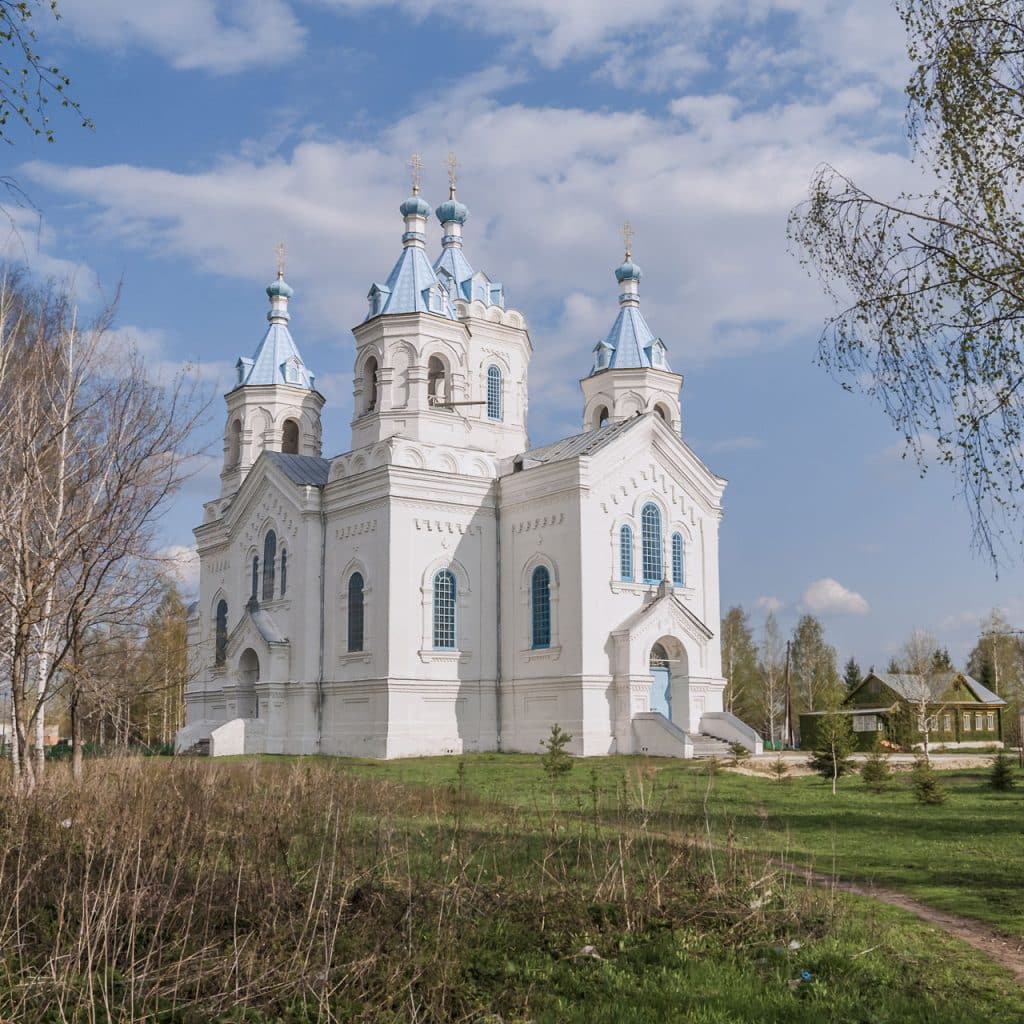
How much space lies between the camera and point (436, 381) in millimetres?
29812

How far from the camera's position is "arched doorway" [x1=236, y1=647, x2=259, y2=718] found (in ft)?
98.1

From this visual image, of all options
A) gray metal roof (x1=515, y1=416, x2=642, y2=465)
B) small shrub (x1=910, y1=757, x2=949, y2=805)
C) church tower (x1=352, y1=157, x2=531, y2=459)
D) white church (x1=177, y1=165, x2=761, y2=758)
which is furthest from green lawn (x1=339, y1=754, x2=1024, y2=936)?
church tower (x1=352, y1=157, x2=531, y2=459)

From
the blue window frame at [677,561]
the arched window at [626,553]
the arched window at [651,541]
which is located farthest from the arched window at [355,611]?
the blue window frame at [677,561]

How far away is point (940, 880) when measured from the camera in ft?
31.0

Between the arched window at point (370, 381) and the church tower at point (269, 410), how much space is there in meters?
5.65

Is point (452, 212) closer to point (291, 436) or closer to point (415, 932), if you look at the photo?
point (291, 436)

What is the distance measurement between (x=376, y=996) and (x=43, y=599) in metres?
7.52

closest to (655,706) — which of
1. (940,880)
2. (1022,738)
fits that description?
(1022,738)

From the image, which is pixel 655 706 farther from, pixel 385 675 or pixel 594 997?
pixel 594 997

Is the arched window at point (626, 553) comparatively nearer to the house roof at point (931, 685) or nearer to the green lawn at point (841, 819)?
the green lawn at point (841, 819)

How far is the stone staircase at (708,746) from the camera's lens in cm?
2491

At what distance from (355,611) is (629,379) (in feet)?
34.3

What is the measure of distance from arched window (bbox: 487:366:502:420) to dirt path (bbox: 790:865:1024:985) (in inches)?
881

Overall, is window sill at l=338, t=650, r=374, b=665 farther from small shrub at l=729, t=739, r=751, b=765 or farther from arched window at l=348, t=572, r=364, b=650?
small shrub at l=729, t=739, r=751, b=765
